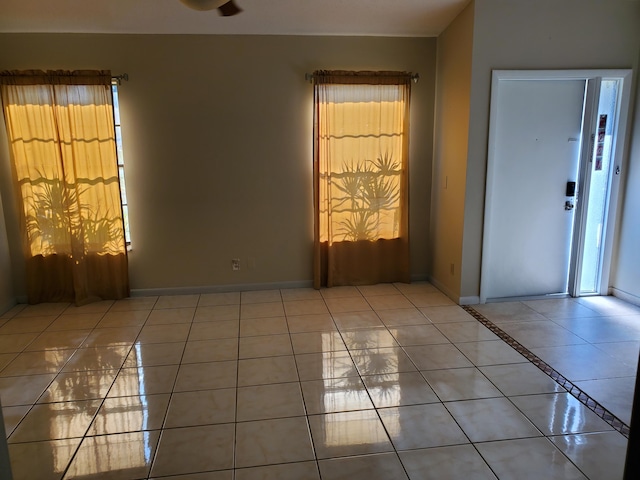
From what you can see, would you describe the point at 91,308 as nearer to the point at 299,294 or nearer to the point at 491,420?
the point at 299,294

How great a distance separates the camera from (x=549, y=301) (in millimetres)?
4164

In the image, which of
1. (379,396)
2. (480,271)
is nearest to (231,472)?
(379,396)

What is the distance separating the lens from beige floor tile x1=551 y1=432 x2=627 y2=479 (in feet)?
6.45

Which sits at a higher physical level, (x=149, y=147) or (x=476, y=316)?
(x=149, y=147)

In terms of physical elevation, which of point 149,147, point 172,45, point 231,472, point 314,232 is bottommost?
point 231,472

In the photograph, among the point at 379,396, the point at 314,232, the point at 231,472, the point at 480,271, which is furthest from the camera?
the point at 314,232

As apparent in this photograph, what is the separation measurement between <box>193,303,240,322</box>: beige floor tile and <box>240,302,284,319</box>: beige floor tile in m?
0.06

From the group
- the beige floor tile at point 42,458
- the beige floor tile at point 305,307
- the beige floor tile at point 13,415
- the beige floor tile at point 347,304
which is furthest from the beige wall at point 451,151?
the beige floor tile at point 13,415

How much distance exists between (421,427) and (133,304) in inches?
122

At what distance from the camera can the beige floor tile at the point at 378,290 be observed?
14.7 feet

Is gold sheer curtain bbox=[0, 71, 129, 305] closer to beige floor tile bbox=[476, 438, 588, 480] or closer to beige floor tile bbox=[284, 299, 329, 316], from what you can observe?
beige floor tile bbox=[284, 299, 329, 316]

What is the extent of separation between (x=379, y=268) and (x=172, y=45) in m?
3.02

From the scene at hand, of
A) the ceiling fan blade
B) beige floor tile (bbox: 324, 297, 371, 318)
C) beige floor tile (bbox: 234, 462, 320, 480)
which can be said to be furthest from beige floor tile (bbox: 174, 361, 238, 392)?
the ceiling fan blade

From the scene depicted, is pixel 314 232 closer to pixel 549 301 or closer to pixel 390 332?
pixel 390 332
